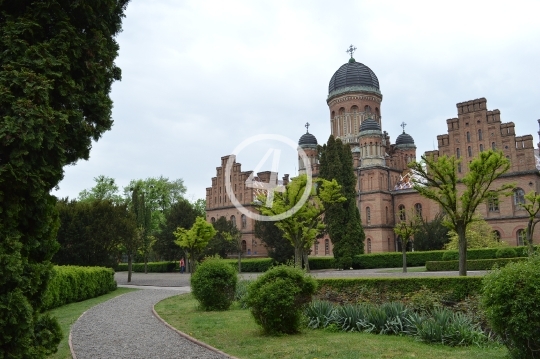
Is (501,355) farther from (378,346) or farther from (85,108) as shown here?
(85,108)

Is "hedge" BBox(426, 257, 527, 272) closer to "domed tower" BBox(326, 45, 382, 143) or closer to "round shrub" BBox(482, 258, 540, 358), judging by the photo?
"round shrub" BBox(482, 258, 540, 358)

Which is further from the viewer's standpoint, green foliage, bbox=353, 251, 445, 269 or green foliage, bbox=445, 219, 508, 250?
green foliage, bbox=353, 251, 445, 269

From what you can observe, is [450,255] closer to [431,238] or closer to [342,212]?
[431,238]

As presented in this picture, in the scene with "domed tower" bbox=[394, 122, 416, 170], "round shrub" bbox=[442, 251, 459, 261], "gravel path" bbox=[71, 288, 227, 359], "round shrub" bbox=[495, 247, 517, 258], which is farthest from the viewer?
"domed tower" bbox=[394, 122, 416, 170]

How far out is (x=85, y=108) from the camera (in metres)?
7.81

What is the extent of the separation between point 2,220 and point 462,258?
1611 cm

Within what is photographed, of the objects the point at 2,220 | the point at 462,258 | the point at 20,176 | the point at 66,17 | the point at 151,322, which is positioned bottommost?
the point at 151,322

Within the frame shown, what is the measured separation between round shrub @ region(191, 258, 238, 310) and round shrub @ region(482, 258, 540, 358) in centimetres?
857

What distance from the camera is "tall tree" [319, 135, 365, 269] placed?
37719 millimetres

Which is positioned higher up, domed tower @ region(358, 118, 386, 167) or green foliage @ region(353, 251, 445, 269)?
domed tower @ region(358, 118, 386, 167)

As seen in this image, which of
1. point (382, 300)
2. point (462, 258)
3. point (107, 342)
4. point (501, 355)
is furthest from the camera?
point (462, 258)

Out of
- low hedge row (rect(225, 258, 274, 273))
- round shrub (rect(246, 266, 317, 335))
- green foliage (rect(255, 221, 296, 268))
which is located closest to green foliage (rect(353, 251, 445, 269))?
green foliage (rect(255, 221, 296, 268))

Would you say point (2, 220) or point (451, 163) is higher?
point (451, 163)

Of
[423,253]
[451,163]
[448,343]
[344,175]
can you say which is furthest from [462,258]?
[344,175]
